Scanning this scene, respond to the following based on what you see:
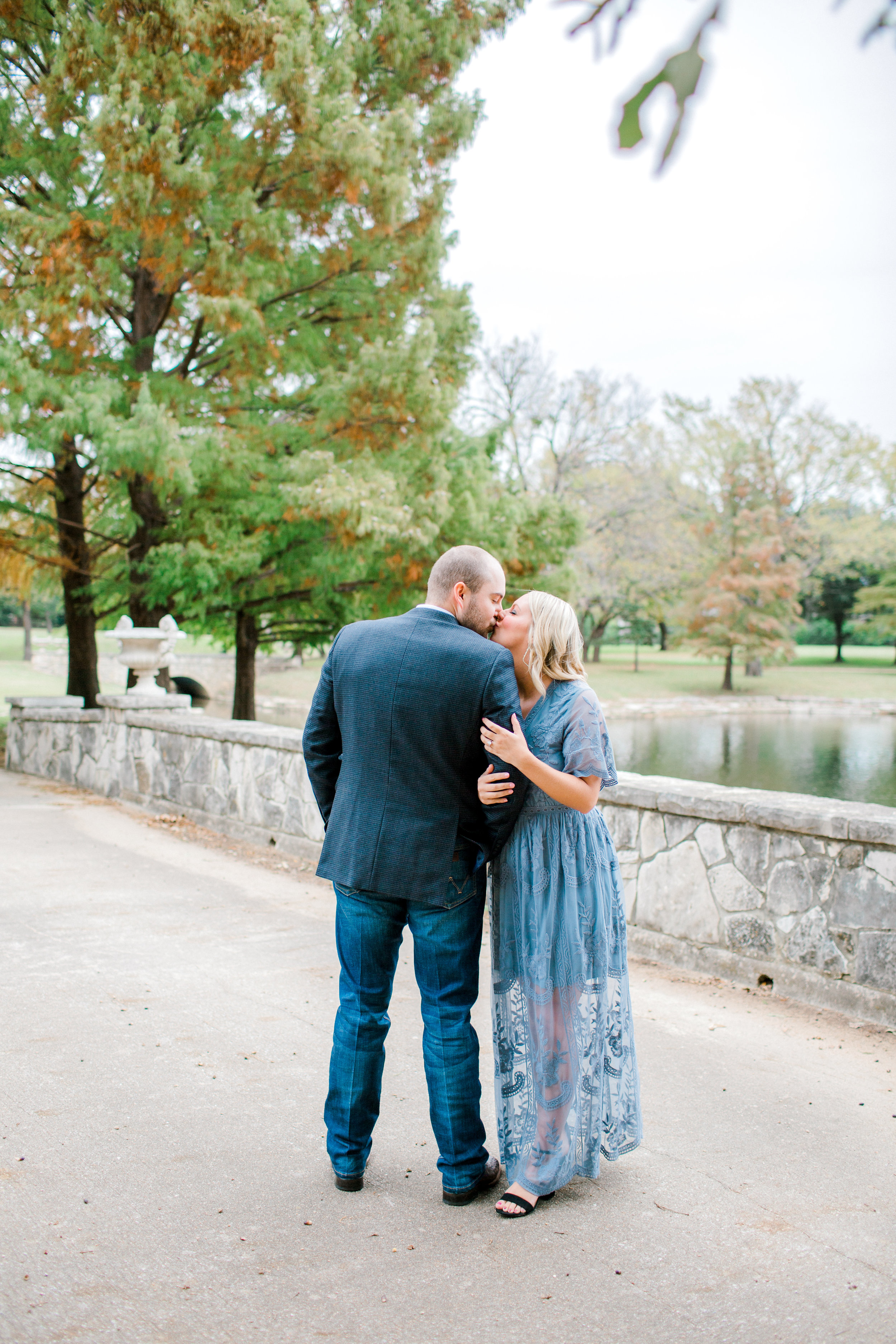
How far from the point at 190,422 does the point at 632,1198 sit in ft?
35.1

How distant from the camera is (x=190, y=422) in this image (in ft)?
39.1

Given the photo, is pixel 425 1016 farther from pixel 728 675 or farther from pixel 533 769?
pixel 728 675

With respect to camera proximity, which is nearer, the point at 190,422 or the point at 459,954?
the point at 459,954

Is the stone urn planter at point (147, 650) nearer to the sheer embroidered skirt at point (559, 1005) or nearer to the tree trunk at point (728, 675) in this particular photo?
the sheer embroidered skirt at point (559, 1005)

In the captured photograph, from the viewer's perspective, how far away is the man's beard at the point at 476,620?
2.80m

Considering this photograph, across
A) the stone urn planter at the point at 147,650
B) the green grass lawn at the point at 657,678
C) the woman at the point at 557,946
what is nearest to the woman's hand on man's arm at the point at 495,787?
the woman at the point at 557,946

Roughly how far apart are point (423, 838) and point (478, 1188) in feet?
3.30

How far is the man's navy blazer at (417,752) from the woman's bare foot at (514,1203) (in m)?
0.80

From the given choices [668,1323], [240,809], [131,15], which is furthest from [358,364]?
[668,1323]

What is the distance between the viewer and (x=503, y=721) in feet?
8.77

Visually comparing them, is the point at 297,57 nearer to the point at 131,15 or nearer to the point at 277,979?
the point at 131,15

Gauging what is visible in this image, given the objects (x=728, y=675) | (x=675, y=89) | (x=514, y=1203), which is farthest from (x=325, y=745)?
(x=728, y=675)

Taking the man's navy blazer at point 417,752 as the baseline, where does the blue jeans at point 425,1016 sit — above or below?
below

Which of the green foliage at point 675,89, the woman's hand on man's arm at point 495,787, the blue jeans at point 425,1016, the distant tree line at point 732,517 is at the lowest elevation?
the blue jeans at point 425,1016
